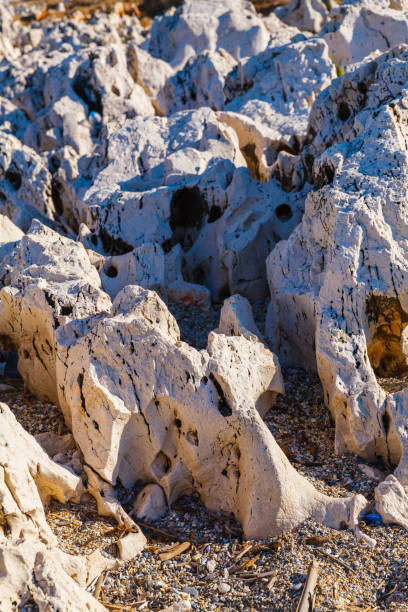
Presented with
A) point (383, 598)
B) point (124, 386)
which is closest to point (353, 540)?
point (383, 598)

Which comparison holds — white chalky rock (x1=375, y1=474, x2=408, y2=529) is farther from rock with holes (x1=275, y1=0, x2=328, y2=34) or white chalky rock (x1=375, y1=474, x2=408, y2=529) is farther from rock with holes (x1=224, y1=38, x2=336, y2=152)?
rock with holes (x1=275, y1=0, x2=328, y2=34)

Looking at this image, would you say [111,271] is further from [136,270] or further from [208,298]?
[208,298]

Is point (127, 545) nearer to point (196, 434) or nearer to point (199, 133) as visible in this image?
point (196, 434)

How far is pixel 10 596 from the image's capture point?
3562mm

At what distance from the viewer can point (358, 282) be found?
19.2 feet

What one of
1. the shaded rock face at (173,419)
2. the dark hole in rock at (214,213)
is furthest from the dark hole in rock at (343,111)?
the shaded rock face at (173,419)

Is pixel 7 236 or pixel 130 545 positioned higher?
pixel 7 236

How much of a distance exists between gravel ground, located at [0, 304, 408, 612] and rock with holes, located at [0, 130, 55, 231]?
6.36m

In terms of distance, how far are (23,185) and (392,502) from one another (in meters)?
8.25

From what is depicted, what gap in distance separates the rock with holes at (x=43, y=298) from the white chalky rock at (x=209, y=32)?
12.8m

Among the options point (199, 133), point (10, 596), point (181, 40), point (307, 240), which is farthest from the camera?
point (181, 40)

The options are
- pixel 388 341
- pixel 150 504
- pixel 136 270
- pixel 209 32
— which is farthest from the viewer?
pixel 209 32

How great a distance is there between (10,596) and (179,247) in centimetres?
550

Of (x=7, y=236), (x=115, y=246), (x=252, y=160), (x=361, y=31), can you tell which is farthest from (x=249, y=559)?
(x=361, y=31)
